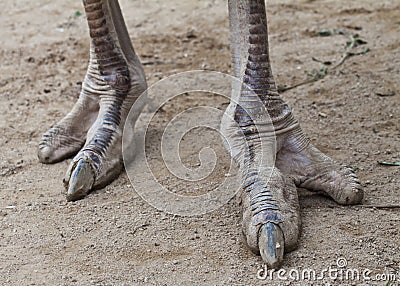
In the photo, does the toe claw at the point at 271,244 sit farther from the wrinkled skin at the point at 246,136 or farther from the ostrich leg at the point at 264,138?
the ostrich leg at the point at 264,138

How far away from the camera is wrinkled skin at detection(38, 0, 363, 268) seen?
2.45 metres

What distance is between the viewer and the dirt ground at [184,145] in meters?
2.34

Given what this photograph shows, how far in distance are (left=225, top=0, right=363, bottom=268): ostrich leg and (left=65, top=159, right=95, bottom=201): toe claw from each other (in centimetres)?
54

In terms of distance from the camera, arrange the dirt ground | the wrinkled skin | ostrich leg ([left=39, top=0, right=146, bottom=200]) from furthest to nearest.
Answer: ostrich leg ([left=39, top=0, right=146, bottom=200])
the wrinkled skin
the dirt ground

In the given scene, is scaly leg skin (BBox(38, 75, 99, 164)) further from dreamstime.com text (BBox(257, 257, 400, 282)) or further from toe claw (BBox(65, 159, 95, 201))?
dreamstime.com text (BBox(257, 257, 400, 282))

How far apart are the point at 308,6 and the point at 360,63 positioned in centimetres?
118

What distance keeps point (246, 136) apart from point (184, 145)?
0.53 meters

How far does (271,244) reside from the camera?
230 cm

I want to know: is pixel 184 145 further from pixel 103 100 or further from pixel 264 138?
pixel 264 138

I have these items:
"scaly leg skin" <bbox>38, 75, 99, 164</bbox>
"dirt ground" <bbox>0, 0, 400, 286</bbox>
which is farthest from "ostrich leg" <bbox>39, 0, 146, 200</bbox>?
"dirt ground" <bbox>0, 0, 400, 286</bbox>

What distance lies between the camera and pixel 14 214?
2.73 metres
